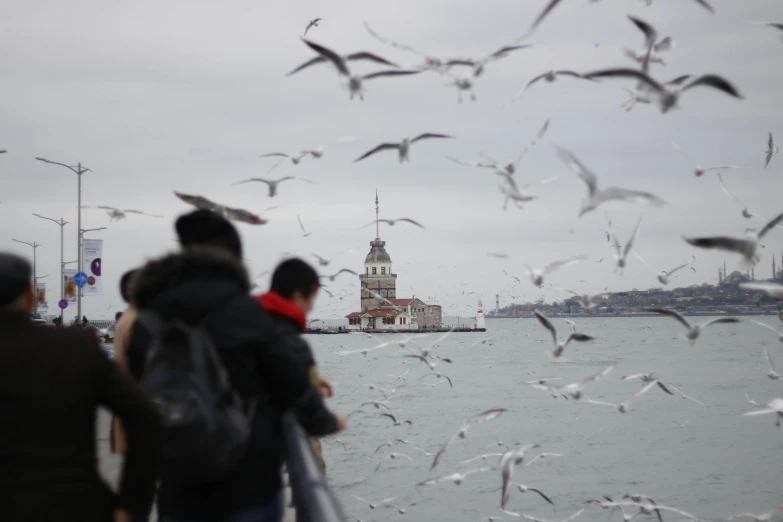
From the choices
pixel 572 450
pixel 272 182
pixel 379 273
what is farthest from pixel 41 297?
pixel 379 273

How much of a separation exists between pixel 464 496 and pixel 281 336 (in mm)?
24832

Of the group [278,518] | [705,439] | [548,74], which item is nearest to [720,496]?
[705,439]

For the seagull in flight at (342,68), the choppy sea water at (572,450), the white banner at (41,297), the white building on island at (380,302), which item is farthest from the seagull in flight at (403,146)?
the white building on island at (380,302)

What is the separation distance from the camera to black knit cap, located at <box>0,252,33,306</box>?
252 cm

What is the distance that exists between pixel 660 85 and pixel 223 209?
9.31ft

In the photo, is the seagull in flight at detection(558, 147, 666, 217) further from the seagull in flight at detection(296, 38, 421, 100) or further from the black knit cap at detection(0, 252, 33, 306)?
the black knit cap at detection(0, 252, 33, 306)

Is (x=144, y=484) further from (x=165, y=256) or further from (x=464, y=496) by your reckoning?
(x=464, y=496)

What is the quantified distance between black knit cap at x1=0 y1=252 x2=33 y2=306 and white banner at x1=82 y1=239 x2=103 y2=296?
34.9m

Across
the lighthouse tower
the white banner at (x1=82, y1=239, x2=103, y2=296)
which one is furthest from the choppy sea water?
the lighthouse tower

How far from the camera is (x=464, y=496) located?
26516mm

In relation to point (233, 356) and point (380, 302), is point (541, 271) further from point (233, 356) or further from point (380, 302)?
point (380, 302)

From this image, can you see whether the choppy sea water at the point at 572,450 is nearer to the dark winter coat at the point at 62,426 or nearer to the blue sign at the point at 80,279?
the blue sign at the point at 80,279

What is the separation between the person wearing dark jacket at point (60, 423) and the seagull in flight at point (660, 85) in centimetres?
377

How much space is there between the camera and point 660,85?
5426 millimetres
